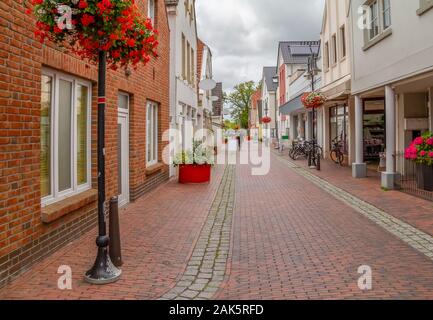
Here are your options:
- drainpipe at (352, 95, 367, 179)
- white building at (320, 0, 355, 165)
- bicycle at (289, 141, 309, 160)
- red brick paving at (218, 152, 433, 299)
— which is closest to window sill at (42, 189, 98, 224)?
red brick paving at (218, 152, 433, 299)

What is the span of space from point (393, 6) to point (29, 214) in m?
9.81

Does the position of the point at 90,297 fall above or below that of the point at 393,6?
below

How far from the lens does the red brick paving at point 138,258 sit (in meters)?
4.18

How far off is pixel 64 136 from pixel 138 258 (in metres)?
2.12

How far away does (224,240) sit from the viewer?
21.0 ft

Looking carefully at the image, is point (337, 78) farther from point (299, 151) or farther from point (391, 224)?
point (391, 224)

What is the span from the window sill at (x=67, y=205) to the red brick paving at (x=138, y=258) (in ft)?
1.62

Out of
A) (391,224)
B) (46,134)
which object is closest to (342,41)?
(391,224)

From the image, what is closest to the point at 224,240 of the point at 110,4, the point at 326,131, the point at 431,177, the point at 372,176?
the point at 110,4

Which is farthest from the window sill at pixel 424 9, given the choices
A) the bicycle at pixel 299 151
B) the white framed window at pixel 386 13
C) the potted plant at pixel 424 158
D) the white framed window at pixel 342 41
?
the bicycle at pixel 299 151

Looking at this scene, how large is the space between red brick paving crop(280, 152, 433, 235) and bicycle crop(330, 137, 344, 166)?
4.45m

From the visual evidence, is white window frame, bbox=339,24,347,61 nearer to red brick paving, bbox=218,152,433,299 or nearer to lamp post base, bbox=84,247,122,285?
red brick paving, bbox=218,152,433,299

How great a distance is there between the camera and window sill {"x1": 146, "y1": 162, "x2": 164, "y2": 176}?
10689 millimetres
